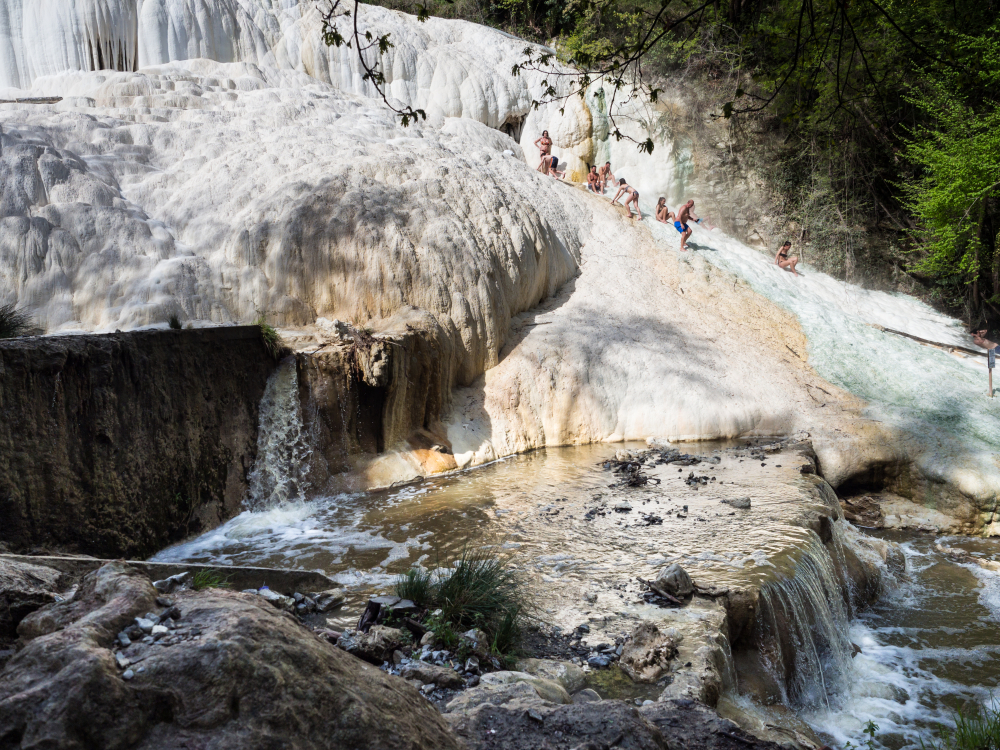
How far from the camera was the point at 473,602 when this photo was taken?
4.57 metres

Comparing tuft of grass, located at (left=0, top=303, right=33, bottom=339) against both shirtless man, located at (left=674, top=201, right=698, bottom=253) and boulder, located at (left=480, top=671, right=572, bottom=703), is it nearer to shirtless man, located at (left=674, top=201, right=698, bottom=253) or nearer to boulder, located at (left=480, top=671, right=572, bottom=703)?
boulder, located at (left=480, top=671, right=572, bottom=703)

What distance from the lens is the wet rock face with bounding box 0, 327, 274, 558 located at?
557 centimetres

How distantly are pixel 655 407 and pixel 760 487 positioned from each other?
319cm

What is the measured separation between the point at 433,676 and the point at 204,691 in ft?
6.46

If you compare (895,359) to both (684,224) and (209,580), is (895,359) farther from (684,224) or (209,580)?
(209,580)

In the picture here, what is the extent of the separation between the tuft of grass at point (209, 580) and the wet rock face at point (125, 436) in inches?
74.3

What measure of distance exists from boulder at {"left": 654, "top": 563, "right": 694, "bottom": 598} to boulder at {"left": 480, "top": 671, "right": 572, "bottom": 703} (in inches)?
64.1

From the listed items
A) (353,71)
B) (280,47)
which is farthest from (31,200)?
(353,71)

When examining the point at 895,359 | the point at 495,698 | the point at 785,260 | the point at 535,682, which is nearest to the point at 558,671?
the point at 535,682

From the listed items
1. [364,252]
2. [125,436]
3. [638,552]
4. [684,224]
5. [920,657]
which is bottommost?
[920,657]

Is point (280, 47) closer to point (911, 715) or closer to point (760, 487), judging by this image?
point (760, 487)

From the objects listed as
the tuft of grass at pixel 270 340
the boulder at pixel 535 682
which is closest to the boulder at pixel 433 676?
the boulder at pixel 535 682

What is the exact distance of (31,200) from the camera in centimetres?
932

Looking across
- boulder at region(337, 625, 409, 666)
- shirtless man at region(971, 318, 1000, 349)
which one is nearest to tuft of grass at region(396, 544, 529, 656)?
boulder at region(337, 625, 409, 666)
